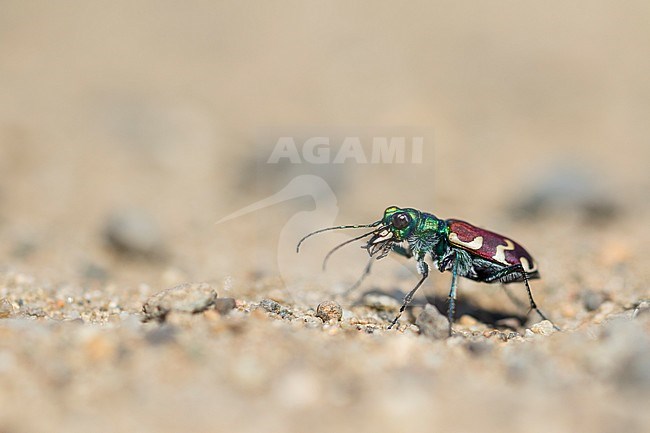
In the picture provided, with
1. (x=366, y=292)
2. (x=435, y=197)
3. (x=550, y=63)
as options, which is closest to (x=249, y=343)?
(x=366, y=292)

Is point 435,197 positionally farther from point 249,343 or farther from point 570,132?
point 249,343

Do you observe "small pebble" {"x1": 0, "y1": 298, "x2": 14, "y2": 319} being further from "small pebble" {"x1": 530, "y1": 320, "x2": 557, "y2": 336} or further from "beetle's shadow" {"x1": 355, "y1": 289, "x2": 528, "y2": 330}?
"small pebble" {"x1": 530, "y1": 320, "x2": 557, "y2": 336}

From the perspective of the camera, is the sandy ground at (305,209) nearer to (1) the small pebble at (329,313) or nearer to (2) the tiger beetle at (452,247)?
(1) the small pebble at (329,313)

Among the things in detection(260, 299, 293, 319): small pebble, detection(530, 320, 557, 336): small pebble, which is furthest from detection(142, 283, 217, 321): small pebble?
detection(530, 320, 557, 336): small pebble

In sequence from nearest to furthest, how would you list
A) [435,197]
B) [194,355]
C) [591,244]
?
[194,355]
[591,244]
[435,197]

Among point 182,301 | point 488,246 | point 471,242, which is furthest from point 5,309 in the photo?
point 488,246

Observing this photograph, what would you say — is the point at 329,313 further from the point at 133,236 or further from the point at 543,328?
the point at 133,236

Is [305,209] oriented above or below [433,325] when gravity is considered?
above
